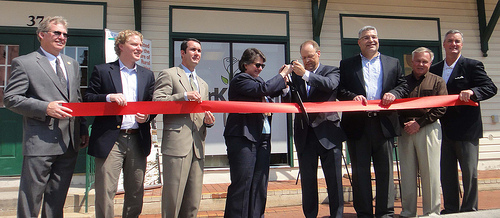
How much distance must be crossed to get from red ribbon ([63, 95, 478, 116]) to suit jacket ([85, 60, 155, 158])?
7 cm

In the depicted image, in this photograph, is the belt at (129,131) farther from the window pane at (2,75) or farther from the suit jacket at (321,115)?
the window pane at (2,75)

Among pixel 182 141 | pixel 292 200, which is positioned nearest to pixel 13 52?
pixel 182 141

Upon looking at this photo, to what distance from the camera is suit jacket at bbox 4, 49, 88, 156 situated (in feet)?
8.81

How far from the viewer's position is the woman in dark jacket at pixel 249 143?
123 inches

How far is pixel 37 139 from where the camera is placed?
272 centimetres

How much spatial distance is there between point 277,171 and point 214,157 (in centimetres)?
121

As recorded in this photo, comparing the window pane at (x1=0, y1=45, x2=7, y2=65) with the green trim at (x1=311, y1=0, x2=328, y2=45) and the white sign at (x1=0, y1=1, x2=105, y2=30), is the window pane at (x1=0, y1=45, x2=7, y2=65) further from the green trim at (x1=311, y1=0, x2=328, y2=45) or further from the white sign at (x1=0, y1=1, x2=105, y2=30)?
the green trim at (x1=311, y1=0, x2=328, y2=45)

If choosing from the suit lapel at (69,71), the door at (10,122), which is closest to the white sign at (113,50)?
the door at (10,122)

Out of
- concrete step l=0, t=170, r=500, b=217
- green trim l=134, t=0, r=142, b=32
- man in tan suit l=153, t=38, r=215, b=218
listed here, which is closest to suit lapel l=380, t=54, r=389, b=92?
man in tan suit l=153, t=38, r=215, b=218

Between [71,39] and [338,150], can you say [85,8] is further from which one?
[338,150]

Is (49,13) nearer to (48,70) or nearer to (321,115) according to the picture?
(48,70)

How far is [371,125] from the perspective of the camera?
3393 millimetres

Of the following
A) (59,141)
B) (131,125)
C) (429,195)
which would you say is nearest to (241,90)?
(131,125)

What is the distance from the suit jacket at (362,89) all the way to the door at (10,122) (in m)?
5.20
